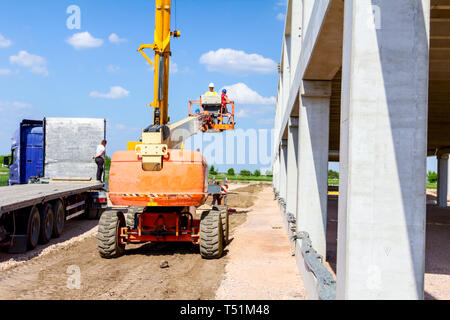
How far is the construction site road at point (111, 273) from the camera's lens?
638 centimetres

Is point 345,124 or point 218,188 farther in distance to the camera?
point 218,188

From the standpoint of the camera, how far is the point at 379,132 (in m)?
3.66

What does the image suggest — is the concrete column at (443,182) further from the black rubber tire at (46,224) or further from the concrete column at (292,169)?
the black rubber tire at (46,224)

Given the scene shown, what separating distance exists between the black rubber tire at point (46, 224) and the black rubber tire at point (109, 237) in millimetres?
2320

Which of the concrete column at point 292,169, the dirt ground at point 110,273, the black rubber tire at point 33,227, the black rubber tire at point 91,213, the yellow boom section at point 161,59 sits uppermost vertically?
the yellow boom section at point 161,59

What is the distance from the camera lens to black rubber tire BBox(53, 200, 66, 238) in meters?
11.3

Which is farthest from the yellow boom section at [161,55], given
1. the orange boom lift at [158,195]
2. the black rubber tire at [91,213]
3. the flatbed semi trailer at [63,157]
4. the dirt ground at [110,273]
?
the black rubber tire at [91,213]

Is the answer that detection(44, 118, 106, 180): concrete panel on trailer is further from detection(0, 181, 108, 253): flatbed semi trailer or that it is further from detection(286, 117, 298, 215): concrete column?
detection(286, 117, 298, 215): concrete column

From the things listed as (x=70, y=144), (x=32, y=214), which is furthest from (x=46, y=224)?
(x=70, y=144)
